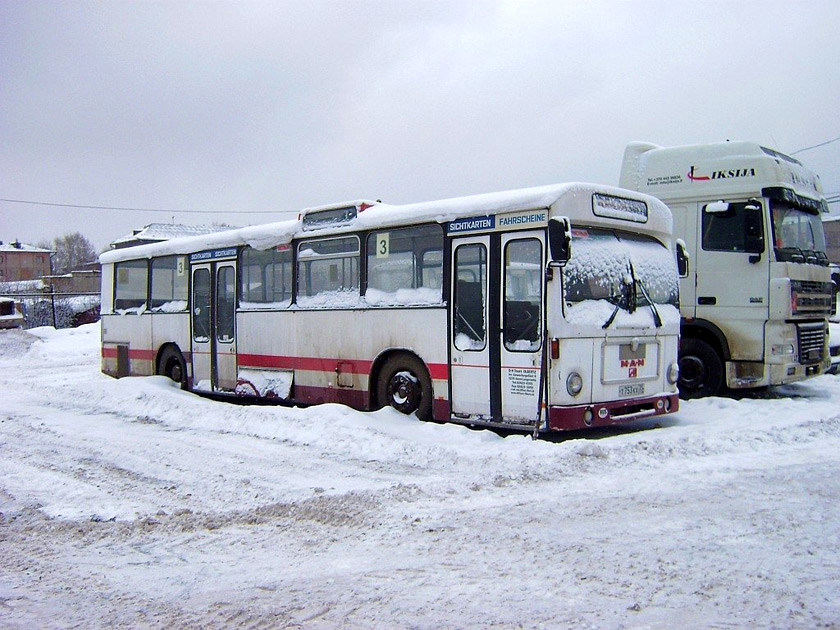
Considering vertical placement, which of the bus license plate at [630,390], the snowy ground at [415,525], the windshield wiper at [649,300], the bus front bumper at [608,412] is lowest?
the snowy ground at [415,525]

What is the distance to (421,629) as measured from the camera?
156 inches

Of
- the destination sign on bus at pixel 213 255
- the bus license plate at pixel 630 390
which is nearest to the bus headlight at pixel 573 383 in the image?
the bus license plate at pixel 630 390

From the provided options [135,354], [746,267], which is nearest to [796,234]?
[746,267]

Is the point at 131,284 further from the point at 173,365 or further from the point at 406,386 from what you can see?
the point at 406,386

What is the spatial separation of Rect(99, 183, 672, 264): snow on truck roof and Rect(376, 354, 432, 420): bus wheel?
1.86m

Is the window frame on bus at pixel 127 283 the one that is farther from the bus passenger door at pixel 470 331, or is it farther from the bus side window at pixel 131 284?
the bus passenger door at pixel 470 331

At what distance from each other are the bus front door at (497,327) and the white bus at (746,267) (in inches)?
176

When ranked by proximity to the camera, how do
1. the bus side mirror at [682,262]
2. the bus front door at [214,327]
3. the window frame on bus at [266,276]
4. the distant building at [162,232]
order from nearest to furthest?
the bus side mirror at [682,262]
the window frame on bus at [266,276]
the bus front door at [214,327]
the distant building at [162,232]

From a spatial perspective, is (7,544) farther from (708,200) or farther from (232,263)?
(708,200)

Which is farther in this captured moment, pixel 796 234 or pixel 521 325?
pixel 796 234

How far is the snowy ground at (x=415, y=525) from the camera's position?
14.0 ft

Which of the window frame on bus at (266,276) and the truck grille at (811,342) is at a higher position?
the window frame on bus at (266,276)

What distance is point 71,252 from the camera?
5453 inches

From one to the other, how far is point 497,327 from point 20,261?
125m
